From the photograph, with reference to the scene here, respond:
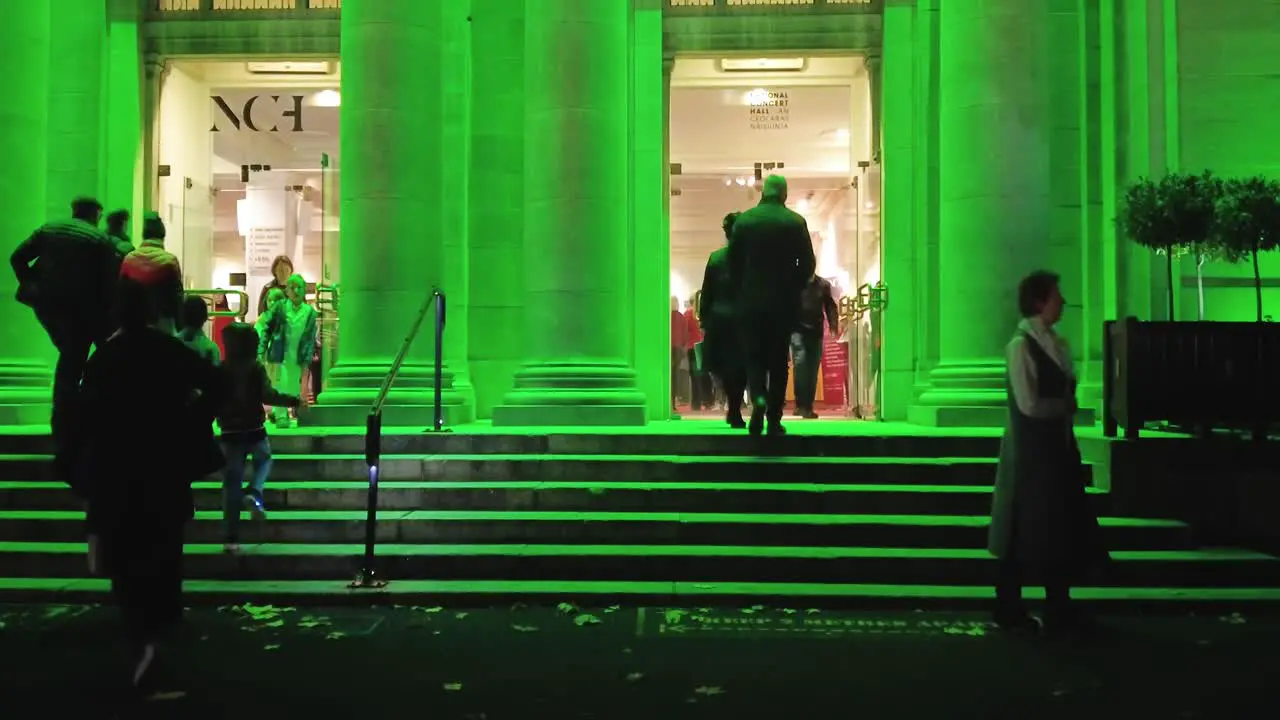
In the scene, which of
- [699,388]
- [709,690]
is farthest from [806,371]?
[709,690]

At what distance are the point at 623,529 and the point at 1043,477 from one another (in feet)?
10.4

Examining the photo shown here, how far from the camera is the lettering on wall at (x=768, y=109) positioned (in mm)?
15534

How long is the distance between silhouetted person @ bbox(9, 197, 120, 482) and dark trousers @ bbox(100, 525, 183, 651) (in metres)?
4.26

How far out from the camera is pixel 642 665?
5.74 m

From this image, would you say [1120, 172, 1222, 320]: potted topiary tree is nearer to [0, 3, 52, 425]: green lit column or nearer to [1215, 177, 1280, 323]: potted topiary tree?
[1215, 177, 1280, 323]: potted topiary tree

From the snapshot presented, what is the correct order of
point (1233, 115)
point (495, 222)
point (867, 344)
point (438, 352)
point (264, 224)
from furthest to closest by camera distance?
point (264, 224) < point (867, 344) < point (495, 222) < point (1233, 115) < point (438, 352)

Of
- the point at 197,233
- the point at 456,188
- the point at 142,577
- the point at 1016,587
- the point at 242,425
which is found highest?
the point at 456,188

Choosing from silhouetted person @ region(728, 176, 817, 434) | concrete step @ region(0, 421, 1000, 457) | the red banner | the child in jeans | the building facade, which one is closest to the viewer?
the child in jeans

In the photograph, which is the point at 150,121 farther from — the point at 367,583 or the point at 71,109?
the point at 367,583

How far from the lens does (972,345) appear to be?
1156 centimetres

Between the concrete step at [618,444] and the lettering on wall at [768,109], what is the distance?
23.2 ft

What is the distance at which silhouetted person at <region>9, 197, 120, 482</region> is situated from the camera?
28.9 ft

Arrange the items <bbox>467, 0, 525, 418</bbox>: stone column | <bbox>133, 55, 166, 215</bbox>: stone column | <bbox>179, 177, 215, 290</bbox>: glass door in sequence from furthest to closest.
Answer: <bbox>179, 177, 215, 290</bbox>: glass door, <bbox>133, 55, 166, 215</bbox>: stone column, <bbox>467, 0, 525, 418</bbox>: stone column

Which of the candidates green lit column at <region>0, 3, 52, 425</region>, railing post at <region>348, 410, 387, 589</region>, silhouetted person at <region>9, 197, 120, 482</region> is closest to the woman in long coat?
railing post at <region>348, 410, 387, 589</region>
